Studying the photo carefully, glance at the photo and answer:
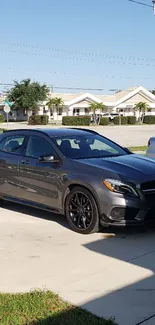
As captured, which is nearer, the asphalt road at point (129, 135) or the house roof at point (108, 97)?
the asphalt road at point (129, 135)

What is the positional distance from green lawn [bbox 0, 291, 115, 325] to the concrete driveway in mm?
157

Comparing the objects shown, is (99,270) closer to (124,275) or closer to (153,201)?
(124,275)

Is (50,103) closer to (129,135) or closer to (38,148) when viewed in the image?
(129,135)

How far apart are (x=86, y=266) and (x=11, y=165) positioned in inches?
119

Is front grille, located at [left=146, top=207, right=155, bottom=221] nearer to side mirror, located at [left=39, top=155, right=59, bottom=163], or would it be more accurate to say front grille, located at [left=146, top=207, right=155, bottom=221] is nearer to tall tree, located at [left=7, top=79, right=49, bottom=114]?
side mirror, located at [left=39, top=155, right=59, bottom=163]

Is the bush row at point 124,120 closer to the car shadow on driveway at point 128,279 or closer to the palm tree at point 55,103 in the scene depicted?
the palm tree at point 55,103

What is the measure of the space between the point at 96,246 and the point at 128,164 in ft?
4.50

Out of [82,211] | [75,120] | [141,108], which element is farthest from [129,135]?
[141,108]

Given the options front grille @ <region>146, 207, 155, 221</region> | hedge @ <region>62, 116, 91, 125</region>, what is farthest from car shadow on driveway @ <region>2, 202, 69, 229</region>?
hedge @ <region>62, 116, 91, 125</region>

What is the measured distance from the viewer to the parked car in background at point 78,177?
5590 mm

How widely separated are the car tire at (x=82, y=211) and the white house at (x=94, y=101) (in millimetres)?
71473

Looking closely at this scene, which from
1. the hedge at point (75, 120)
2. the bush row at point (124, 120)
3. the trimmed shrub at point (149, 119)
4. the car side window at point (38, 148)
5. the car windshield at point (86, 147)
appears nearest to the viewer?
the car windshield at point (86, 147)

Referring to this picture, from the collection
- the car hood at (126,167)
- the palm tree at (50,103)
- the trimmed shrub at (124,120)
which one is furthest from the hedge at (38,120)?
the car hood at (126,167)

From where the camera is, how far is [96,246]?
531cm
